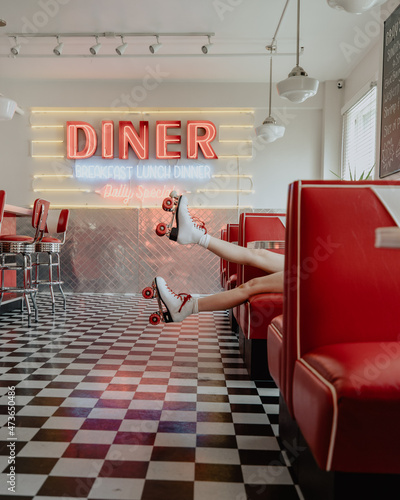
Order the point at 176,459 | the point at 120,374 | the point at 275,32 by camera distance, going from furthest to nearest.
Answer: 1. the point at 275,32
2. the point at 120,374
3. the point at 176,459

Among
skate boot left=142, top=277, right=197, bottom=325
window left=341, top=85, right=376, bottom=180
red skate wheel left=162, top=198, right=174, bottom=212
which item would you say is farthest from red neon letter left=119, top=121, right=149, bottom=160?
skate boot left=142, top=277, right=197, bottom=325

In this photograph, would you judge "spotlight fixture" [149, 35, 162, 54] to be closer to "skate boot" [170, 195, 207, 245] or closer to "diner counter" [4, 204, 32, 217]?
"diner counter" [4, 204, 32, 217]

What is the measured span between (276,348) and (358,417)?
689 mm

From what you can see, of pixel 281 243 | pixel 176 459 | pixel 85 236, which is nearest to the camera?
pixel 176 459

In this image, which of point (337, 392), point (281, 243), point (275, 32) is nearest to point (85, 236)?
point (275, 32)

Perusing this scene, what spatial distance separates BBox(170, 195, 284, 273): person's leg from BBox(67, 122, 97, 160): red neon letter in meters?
5.24

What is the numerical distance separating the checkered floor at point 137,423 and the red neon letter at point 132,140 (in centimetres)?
439

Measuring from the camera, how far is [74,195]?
7723 millimetres

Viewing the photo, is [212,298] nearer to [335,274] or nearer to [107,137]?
[335,274]

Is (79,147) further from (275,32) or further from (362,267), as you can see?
(362,267)

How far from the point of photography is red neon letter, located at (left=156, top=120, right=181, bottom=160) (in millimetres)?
7602

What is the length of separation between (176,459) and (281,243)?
128cm

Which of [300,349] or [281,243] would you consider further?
[281,243]

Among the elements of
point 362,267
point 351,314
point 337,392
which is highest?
point 362,267
